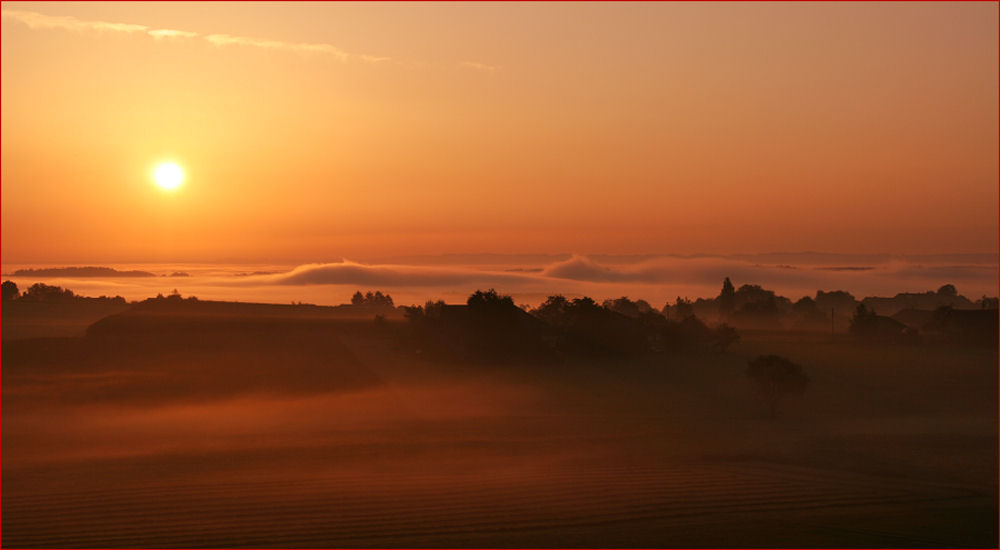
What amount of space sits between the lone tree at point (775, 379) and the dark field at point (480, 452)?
0.99m

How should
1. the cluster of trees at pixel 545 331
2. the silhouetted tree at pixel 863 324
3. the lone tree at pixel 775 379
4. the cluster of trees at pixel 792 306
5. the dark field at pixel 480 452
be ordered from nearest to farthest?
the dark field at pixel 480 452
the lone tree at pixel 775 379
the cluster of trees at pixel 545 331
the silhouetted tree at pixel 863 324
the cluster of trees at pixel 792 306

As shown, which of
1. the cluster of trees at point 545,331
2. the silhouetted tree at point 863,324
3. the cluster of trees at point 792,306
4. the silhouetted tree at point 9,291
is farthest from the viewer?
the cluster of trees at point 792,306

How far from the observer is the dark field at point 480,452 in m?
14.3

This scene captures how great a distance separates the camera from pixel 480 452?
22.5m

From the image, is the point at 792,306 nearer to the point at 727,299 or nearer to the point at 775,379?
the point at 727,299

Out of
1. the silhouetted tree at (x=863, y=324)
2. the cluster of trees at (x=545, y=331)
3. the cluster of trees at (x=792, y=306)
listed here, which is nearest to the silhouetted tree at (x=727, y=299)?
the cluster of trees at (x=792, y=306)

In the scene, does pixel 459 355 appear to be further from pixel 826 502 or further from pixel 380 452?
pixel 826 502

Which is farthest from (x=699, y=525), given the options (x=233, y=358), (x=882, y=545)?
(x=233, y=358)

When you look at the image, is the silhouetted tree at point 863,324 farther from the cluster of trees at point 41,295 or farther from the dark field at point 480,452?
the cluster of trees at point 41,295

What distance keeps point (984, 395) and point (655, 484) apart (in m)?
26.8

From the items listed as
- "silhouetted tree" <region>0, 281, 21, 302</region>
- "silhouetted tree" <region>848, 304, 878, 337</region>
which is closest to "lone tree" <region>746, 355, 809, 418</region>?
"silhouetted tree" <region>848, 304, 878, 337</region>

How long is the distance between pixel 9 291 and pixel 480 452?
81019 mm

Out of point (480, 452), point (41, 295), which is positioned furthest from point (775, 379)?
point (41, 295)

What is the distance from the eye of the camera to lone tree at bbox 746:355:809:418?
33906mm
